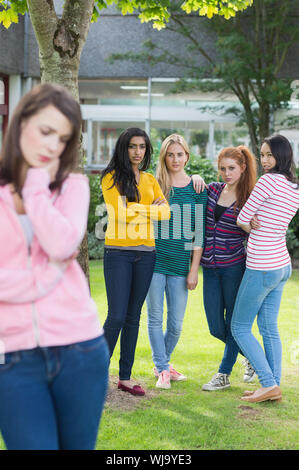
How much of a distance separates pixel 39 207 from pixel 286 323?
607cm

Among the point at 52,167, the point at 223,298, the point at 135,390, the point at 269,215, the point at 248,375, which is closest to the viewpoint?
the point at 52,167

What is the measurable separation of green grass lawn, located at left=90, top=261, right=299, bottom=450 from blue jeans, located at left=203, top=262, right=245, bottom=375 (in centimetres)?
40

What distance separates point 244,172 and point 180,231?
2.23 ft

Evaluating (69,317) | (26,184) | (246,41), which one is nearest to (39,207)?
(26,184)

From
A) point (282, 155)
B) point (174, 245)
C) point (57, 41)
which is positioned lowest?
point (174, 245)

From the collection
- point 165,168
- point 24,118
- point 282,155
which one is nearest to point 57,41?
point 165,168

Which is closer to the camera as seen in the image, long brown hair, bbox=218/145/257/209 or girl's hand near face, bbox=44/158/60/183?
girl's hand near face, bbox=44/158/60/183

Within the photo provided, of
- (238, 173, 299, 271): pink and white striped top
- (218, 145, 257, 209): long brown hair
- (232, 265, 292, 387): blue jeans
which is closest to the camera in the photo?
(238, 173, 299, 271): pink and white striped top

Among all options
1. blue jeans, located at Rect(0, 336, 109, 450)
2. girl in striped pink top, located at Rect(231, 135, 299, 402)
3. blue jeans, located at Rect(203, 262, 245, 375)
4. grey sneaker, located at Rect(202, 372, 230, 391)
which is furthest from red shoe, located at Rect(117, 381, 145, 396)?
blue jeans, located at Rect(0, 336, 109, 450)

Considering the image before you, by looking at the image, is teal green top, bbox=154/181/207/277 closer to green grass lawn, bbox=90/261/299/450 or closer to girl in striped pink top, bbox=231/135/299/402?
girl in striped pink top, bbox=231/135/299/402

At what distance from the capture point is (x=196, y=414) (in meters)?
4.46

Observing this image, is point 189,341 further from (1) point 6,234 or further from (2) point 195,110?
(2) point 195,110

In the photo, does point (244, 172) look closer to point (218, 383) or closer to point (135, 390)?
point (218, 383)

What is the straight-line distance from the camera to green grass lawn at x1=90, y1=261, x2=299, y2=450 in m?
3.93
